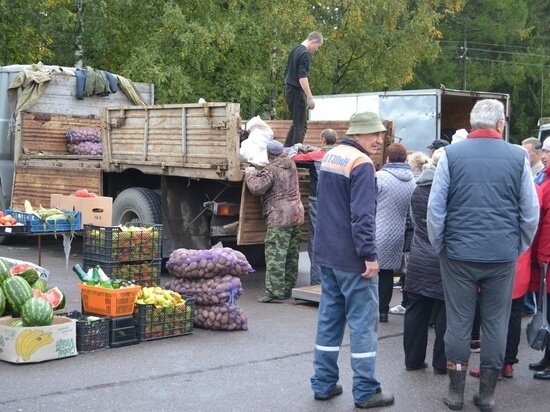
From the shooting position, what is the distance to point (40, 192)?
13.3 meters

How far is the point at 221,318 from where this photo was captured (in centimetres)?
851

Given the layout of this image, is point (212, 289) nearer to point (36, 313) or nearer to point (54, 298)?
point (54, 298)

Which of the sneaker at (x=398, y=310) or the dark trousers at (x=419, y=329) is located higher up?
the dark trousers at (x=419, y=329)

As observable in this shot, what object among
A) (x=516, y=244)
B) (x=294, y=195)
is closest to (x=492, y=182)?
(x=516, y=244)

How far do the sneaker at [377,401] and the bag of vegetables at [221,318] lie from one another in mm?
2584

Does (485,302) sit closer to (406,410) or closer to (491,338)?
(491,338)

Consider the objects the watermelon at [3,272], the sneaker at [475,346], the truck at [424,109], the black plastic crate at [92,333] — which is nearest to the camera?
the black plastic crate at [92,333]

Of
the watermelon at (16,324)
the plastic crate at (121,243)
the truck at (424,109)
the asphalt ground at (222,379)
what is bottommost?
the asphalt ground at (222,379)

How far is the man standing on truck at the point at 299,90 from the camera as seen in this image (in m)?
11.3

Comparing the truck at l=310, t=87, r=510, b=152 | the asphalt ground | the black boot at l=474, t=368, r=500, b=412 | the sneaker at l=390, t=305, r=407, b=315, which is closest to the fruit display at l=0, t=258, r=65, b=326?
the asphalt ground

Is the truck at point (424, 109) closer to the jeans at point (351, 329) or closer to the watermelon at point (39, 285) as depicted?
the watermelon at point (39, 285)

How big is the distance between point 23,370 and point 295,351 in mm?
2257

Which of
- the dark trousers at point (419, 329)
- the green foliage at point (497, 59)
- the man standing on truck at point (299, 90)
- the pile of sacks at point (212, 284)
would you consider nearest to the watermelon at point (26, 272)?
the pile of sacks at point (212, 284)

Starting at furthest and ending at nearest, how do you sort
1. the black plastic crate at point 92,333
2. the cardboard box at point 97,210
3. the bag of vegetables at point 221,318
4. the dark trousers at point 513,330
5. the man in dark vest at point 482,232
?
the cardboard box at point 97,210 < the bag of vegetables at point 221,318 < the black plastic crate at point 92,333 < the dark trousers at point 513,330 < the man in dark vest at point 482,232
